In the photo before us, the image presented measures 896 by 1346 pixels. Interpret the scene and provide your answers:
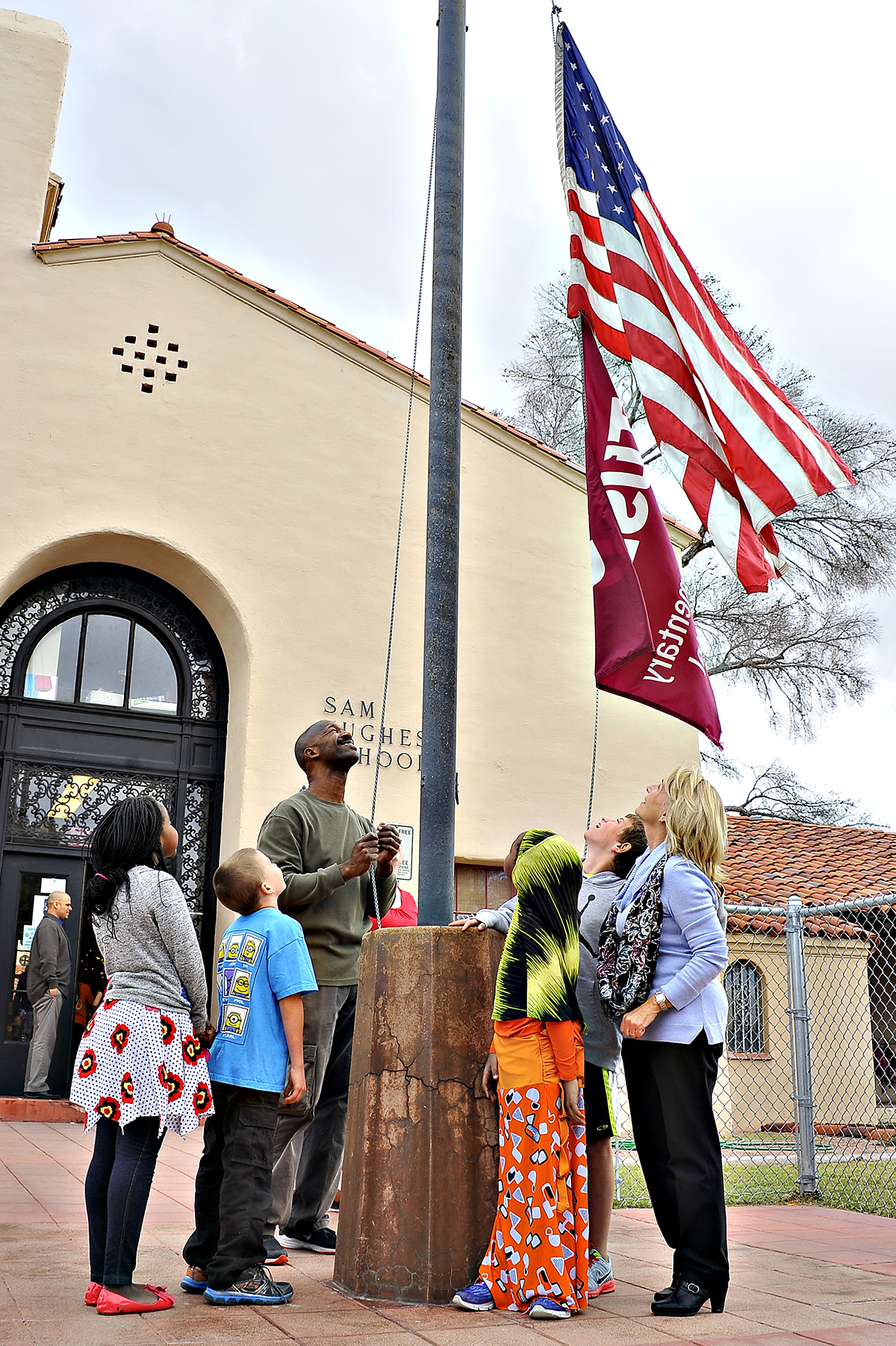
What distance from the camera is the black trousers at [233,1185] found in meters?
3.74

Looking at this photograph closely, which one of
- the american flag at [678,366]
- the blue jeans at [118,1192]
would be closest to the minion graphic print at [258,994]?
the blue jeans at [118,1192]

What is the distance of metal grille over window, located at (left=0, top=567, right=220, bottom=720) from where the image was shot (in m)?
10.6

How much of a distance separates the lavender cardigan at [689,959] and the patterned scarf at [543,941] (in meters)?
0.30

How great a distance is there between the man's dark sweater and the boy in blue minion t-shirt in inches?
245

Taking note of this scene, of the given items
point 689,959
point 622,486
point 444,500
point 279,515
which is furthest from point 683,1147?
point 279,515

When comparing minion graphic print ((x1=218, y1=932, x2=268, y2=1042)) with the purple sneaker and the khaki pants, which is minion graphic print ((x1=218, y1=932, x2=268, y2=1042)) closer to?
the purple sneaker

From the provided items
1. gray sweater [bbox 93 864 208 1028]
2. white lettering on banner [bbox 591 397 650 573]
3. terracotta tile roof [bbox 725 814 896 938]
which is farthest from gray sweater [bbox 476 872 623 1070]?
terracotta tile roof [bbox 725 814 896 938]

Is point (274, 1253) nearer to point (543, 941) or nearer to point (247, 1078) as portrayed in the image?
point (247, 1078)

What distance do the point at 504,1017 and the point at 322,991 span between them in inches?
40.6

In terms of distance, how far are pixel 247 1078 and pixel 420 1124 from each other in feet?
1.96

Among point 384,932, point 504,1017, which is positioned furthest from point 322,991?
point 504,1017

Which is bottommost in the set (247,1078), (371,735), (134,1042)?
(247,1078)

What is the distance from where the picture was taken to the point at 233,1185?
378cm

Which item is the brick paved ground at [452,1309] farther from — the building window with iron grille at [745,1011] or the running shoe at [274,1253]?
the building window with iron grille at [745,1011]
